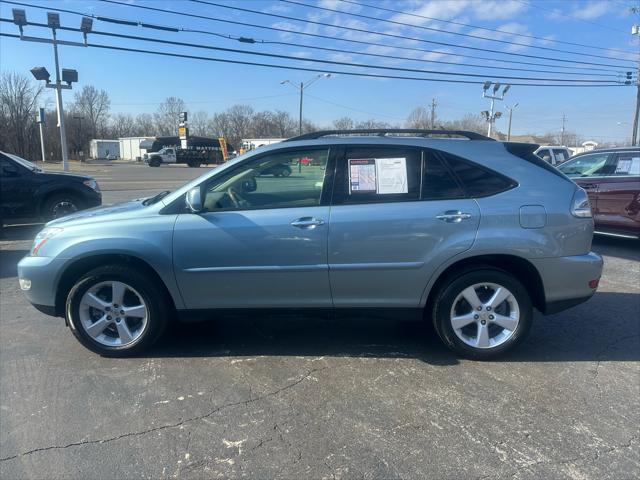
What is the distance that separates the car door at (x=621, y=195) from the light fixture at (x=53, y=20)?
62.4ft

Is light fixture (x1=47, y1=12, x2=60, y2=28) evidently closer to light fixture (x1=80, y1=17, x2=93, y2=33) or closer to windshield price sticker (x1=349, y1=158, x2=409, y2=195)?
light fixture (x1=80, y1=17, x2=93, y2=33)

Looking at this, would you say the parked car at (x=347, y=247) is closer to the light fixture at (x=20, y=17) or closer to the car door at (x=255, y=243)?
the car door at (x=255, y=243)

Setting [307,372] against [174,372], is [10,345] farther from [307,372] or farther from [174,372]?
[307,372]

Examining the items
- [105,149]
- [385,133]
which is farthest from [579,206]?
[105,149]

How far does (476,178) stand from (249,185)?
6.00 ft

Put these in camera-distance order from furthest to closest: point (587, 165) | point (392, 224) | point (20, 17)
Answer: point (20, 17) < point (587, 165) < point (392, 224)

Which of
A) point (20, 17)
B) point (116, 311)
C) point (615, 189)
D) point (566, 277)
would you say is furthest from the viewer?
point (20, 17)

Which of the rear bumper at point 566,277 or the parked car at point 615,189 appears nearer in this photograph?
the rear bumper at point 566,277

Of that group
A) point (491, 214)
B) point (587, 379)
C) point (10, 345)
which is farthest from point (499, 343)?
point (10, 345)

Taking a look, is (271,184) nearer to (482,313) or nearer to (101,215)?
(101,215)

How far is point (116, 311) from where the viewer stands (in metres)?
3.84

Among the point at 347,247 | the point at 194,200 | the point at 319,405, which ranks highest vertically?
the point at 194,200

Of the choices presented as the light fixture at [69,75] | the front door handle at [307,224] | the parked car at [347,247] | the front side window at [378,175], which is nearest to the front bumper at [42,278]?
the parked car at [347,247]

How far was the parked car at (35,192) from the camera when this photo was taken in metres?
9.30
